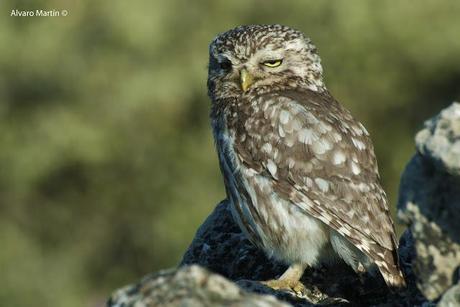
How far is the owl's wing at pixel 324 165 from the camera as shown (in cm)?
510

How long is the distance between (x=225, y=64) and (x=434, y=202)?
Answer: 2.69m

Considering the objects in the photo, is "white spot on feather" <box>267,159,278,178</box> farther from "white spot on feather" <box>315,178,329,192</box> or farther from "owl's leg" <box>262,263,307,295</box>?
"owl's leg" <box>262,263,307,295</box>

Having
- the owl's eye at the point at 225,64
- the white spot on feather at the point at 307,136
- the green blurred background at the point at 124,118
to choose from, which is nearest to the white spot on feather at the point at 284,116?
the white spot on feather at the point at 307,136

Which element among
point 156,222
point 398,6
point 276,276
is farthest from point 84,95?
point 276,276

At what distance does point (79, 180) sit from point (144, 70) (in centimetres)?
198

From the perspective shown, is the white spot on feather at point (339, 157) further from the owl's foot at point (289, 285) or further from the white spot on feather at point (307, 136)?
the owl's foot at point (289, 285)

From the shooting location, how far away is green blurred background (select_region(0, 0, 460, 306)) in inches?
555

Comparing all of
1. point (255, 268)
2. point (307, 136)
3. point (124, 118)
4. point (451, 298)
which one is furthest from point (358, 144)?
point (124, 118)

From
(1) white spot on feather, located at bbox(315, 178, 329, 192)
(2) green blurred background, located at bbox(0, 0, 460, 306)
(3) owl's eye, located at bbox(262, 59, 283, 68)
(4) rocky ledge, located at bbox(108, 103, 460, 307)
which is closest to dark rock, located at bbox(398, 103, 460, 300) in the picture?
(4) rocky ledge, located at bbox(108, 103, 460, 307)

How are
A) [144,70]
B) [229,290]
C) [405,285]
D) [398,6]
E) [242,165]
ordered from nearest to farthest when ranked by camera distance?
[229,290]
[405,285]
[242,165]
[144,70]
[398,6]

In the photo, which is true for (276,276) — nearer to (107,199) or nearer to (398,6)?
(107,199)

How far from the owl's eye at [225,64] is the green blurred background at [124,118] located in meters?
7.67

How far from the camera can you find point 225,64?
596 cm

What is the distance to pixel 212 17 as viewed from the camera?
49.6 ft
